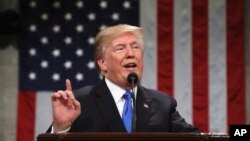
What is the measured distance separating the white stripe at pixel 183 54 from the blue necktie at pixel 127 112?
7.06 feet

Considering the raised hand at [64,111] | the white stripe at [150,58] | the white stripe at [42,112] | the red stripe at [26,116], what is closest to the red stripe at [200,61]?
the white stripe at [150,58]

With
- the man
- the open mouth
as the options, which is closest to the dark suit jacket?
the man

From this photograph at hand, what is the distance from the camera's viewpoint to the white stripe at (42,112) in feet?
15.6

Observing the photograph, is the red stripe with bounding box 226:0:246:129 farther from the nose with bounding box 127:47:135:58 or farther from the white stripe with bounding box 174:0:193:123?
the nose with bounding box 127:47:135:58

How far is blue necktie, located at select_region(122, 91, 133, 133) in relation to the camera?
2.51 meters

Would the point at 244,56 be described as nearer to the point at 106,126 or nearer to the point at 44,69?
the point at 44,69

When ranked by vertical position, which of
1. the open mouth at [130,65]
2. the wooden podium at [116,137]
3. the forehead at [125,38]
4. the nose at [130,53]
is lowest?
the wooden podium at [116,137]

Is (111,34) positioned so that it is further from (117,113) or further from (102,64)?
(117,113)

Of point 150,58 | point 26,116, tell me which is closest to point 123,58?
point 150,58

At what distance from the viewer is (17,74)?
15.9 ft

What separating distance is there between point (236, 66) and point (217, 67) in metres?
0.18

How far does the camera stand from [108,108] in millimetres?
2557

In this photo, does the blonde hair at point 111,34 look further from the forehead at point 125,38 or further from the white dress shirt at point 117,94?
the white dress shirt at point 117,94

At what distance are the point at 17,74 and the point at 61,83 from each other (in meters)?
0.48
